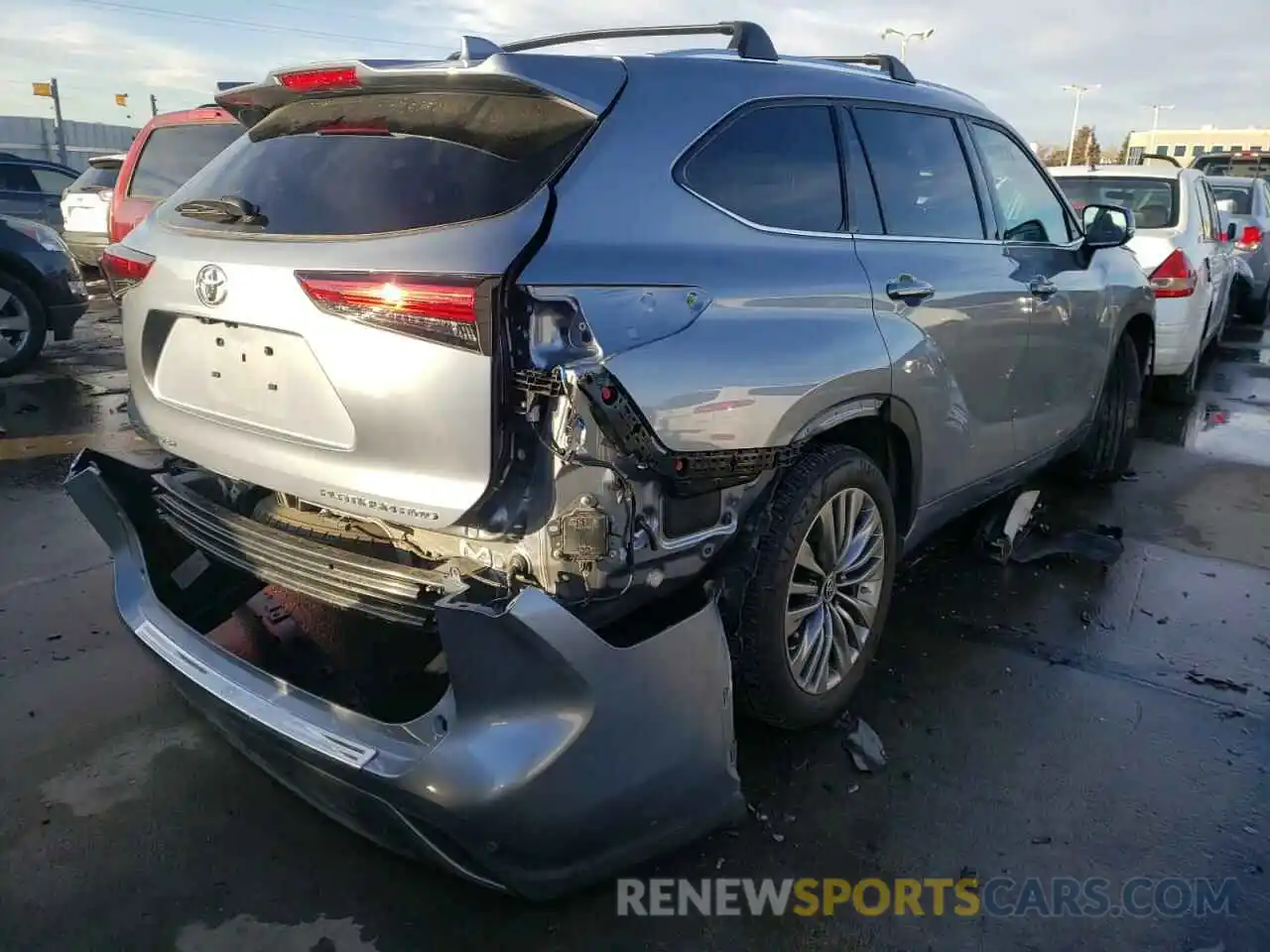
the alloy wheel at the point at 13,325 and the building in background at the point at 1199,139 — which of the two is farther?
the building in background at the point at 1199,139

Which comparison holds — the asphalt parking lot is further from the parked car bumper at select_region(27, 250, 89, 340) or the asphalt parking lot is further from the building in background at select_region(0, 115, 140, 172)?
the building in background at select_region(0, 115, 140, 172)

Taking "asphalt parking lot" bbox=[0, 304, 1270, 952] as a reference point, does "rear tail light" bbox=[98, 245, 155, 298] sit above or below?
above

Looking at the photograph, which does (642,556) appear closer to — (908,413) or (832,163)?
(908,413)

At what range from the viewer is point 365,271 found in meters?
2.26

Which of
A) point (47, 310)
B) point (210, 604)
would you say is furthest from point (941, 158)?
point (47, 310)

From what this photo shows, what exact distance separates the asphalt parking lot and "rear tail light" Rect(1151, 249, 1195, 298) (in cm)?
341

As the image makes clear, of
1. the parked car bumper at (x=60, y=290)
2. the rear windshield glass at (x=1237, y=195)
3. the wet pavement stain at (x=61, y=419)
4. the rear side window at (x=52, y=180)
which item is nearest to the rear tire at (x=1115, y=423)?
the wet pavement stain at (x=61, y=419)

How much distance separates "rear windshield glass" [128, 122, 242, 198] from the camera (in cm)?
918

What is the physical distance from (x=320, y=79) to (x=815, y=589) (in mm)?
1980

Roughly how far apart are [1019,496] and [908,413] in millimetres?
2047

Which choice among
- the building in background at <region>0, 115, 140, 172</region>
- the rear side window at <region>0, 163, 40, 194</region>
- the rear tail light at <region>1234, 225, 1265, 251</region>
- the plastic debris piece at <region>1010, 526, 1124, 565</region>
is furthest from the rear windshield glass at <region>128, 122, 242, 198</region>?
the building in background at <region>0, 115, 140, 172</region>

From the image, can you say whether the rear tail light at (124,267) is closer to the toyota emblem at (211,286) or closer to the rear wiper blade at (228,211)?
the rear wiper blade at (228,211)

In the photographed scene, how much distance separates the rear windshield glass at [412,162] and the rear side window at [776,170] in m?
0.45

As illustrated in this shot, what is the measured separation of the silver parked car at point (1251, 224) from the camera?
12188 mm
